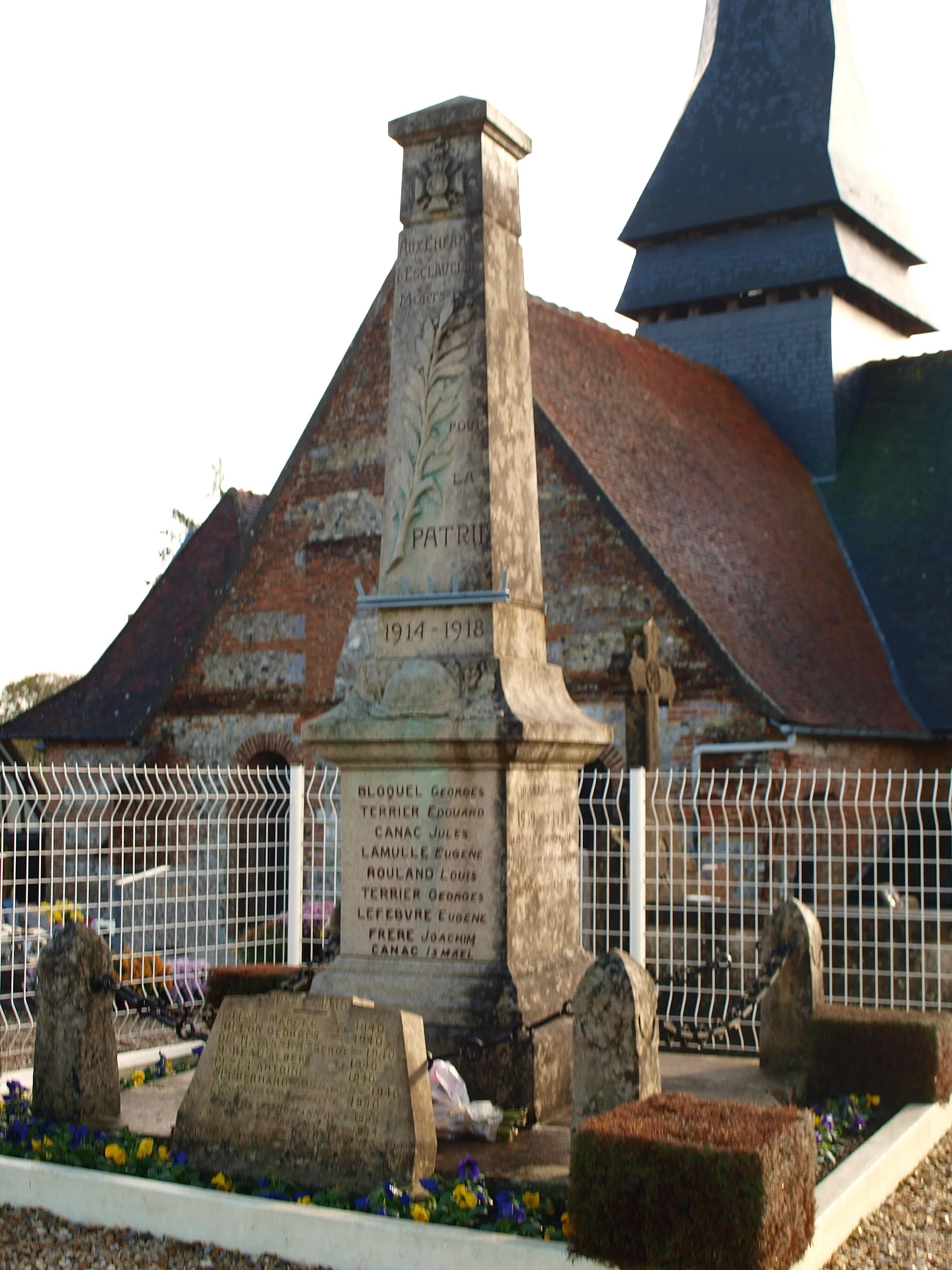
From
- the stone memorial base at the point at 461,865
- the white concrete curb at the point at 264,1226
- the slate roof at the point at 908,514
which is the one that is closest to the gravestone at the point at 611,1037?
the white concrete curb at the point at 264,1226

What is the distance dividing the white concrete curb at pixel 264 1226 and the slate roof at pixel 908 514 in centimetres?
1354

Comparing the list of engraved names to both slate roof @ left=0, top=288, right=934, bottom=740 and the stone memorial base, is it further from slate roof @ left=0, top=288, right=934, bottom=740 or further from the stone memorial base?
slate roof @ left=0, top=288, right=934, bottom=740

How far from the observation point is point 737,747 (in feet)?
48.4

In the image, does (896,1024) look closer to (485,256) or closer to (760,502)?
(485,256)

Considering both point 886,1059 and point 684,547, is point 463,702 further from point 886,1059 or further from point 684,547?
point 684,547

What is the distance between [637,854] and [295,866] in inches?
91.9

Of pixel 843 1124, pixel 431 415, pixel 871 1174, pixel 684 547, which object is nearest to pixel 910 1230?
pixel 871 1174

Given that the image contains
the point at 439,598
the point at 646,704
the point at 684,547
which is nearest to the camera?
the point at 439,598

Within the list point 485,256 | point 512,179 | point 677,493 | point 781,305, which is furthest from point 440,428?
point 781,305

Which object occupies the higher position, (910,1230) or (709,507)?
(709,507)

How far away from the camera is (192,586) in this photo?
22.0 m

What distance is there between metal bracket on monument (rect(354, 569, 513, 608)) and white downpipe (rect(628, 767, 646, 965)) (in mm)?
2939

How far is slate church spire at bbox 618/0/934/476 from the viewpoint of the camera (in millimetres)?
22281

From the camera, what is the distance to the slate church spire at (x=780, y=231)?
73.1 feet
